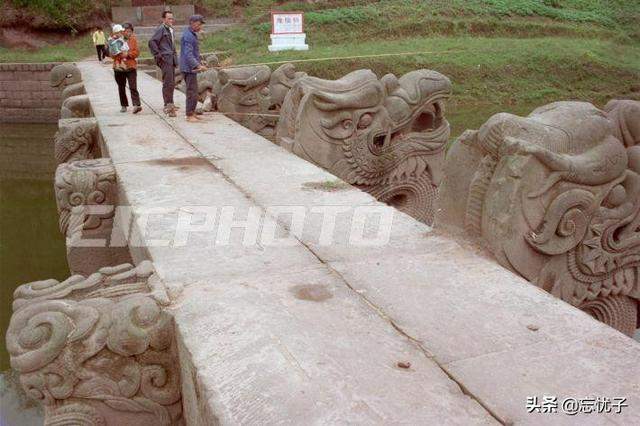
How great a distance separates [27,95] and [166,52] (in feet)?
34.6

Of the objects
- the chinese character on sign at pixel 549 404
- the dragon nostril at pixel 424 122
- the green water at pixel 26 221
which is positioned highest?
the chinese character on sign at pixel 549 404

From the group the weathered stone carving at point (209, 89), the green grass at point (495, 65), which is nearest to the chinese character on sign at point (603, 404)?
the weathered stone carving at point (209, 89)

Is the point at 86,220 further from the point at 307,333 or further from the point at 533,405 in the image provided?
the point at 533,405

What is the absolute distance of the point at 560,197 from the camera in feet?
9.61

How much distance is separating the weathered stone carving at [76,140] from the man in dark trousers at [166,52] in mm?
972

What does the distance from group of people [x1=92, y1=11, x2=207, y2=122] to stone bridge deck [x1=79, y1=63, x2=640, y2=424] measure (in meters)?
3.47

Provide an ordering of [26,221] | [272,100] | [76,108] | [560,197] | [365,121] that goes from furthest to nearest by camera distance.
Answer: [26,221], [76,108], [272,100], [365,121], [560,197]

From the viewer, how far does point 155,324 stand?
7.69 feet

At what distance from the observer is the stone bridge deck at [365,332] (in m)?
1.87

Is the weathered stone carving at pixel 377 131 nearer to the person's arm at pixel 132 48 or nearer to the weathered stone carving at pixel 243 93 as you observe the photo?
the weathered stone carving at pixel 243 93

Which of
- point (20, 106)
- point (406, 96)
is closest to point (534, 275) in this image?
point (406, 96)

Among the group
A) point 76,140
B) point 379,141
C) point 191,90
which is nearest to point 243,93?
point 191,90

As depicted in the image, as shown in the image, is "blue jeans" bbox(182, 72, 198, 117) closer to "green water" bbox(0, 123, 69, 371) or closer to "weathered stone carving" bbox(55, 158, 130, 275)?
"green water" bbox(0, 123, 69, 371)

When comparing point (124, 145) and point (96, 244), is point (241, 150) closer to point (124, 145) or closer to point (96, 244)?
point (124, 145)
